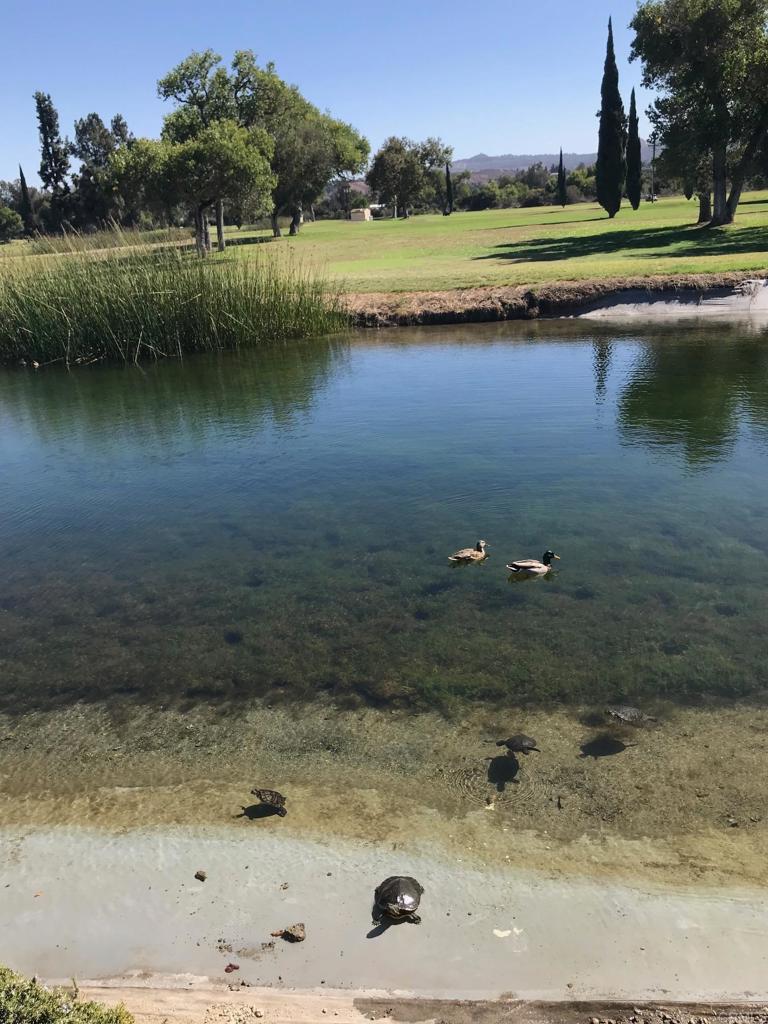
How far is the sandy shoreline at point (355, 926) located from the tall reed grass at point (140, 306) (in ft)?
Answer: 60.9

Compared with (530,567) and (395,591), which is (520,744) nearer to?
(530,567)

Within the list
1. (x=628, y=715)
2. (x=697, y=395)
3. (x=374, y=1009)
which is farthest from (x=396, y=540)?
(x=697, y=395)

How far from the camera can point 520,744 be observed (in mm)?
5520

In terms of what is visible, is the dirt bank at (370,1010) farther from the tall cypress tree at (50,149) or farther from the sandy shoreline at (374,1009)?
the tall cypress tree at (50,149)

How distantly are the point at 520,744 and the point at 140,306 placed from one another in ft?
62.2

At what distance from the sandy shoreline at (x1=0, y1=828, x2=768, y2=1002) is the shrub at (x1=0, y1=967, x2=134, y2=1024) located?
4.11ft

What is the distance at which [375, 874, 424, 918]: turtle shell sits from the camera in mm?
4039

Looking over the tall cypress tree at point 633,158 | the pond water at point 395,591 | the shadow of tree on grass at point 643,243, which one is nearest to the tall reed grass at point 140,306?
the pond water at point 395,591

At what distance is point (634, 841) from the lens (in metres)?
4.62

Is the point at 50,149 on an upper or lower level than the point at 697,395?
upper

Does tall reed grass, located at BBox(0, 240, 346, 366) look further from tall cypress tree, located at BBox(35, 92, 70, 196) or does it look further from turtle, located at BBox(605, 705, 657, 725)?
tall cypress tree, located at BBox(35, 92, 70, 196)

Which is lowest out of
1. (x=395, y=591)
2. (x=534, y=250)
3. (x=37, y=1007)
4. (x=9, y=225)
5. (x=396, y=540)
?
(x=395, y=591)

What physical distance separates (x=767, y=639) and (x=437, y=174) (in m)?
84.3

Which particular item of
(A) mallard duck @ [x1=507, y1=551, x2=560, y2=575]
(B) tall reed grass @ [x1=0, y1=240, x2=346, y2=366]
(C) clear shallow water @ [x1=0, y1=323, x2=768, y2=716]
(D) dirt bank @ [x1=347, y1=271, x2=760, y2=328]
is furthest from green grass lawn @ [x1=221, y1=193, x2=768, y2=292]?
(A) mallard duck @ [x1=507, y1=551, x2=560, y2=575]
